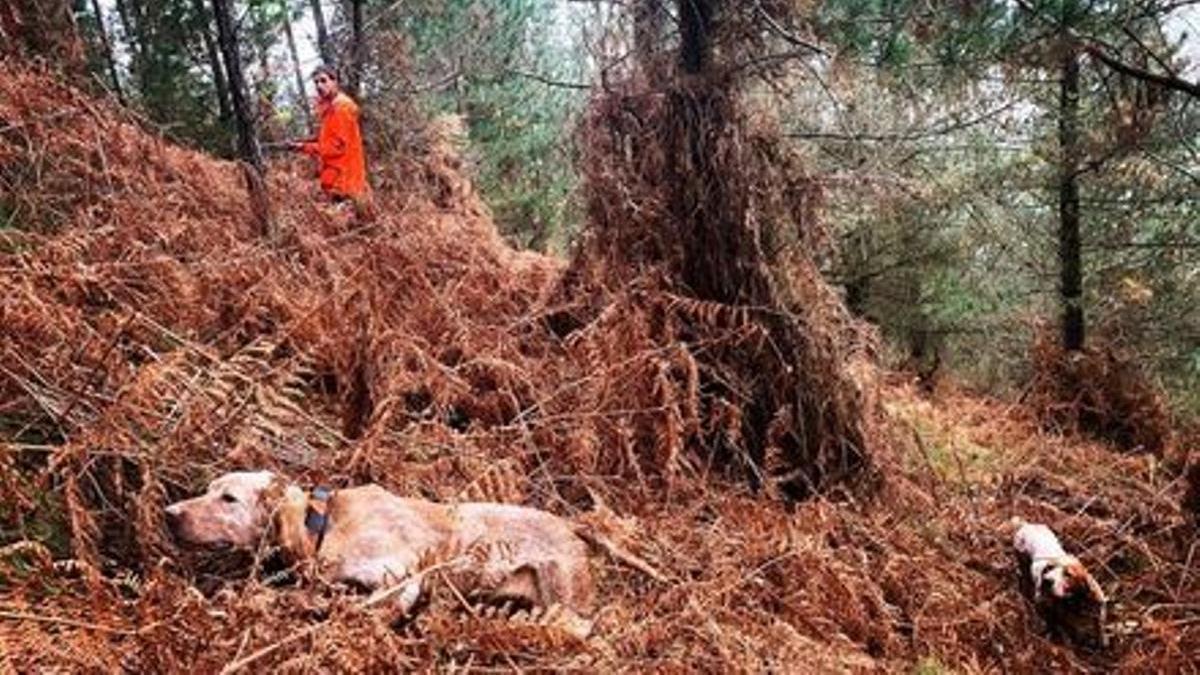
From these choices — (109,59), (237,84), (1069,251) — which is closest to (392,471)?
(237,84)

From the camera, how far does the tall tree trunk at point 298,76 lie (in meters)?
14.8

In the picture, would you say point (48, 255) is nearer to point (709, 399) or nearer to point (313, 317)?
point (313, 317)

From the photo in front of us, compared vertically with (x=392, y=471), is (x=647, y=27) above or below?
above

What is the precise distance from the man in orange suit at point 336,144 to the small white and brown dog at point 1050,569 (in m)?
5.11

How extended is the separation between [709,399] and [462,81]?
1000 centimetres

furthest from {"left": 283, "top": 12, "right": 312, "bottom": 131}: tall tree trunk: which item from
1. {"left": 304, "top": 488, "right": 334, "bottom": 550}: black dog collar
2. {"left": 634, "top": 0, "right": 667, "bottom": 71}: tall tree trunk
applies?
{"left": 304, "top": 488, "right": 334, "bottom": 550}: black dog collar

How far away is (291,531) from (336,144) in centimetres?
529

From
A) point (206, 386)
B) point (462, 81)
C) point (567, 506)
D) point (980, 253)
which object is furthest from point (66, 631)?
point (462, 81)

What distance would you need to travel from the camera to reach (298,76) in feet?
62.5

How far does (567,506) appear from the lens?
3584 millimetres

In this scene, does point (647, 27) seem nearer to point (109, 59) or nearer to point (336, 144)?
point (336, 144)

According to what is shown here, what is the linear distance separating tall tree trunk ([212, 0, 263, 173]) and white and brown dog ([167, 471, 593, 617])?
10.2 feet

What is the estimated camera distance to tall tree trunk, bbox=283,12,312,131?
48.4 feet

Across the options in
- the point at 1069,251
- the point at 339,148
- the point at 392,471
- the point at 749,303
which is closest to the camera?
the point at 392,471
